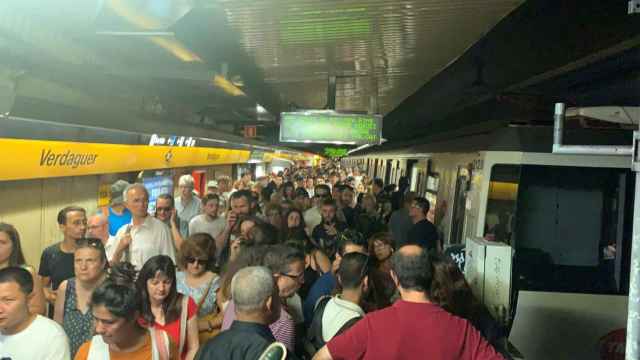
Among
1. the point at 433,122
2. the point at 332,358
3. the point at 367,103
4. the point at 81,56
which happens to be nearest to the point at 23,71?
the point at 81,56

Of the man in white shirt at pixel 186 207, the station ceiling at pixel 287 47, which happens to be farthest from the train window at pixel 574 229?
the man in white shirt at pixel 186 207

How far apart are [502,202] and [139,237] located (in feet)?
10.9

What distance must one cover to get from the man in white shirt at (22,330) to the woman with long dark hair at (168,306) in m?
0.51

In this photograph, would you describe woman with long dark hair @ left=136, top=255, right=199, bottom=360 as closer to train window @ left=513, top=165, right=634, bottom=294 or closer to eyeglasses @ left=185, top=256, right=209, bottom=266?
eyeglasses @ left=185, top=256, right=209, bottom=266

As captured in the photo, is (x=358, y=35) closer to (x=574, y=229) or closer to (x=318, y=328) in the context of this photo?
(x=574, y=229)

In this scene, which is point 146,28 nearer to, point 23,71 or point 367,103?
point 23,71

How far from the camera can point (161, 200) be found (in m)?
6.42

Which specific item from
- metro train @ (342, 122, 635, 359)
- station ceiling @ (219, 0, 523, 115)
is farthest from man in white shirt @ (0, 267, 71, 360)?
metro train @ (342, 122, 635, 359)

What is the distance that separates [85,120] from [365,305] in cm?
417

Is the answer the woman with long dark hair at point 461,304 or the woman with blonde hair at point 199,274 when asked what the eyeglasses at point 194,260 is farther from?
the woman with long dark hair at point 461,304

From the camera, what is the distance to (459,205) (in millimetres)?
8367

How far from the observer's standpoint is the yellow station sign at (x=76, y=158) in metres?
5.77

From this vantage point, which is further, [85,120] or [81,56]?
[81,56]

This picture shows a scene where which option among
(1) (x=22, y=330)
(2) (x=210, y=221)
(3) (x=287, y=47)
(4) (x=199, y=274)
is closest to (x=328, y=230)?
(2) (x=210, y=221)
